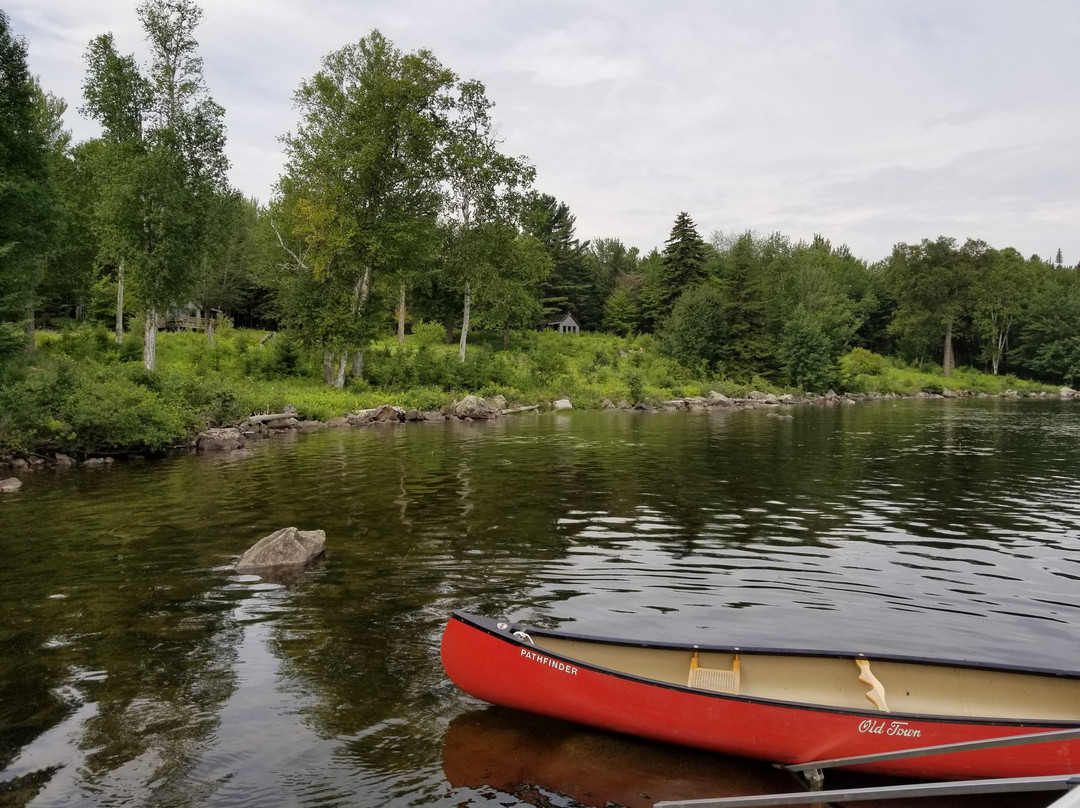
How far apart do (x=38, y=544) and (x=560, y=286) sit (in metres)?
76.7

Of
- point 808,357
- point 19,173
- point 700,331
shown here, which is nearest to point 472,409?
point 19,173

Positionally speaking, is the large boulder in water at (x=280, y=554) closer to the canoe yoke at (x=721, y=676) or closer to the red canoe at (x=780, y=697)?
the red canoe at (x=780, y=697)

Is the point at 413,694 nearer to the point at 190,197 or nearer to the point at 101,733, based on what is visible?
the point at 101,733

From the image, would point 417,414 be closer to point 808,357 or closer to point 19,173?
point 19,173

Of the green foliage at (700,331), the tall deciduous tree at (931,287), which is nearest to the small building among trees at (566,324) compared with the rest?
the green foliage at (700,331)

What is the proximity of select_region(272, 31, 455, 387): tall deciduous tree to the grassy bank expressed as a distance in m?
3.75

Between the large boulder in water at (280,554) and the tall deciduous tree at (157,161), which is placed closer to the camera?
the large boulder in water at (280,554)

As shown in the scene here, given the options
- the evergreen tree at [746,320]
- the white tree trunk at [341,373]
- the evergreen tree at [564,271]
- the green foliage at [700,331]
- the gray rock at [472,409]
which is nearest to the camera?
the gray rock at [472,409]

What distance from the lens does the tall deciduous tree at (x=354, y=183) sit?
47.2 metres

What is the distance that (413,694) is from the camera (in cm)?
890

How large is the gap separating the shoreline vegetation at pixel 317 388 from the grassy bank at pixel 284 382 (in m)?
0.08

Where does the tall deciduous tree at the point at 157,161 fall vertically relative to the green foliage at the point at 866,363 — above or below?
above

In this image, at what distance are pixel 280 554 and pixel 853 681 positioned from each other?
10.5 meters

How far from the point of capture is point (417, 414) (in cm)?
4644
